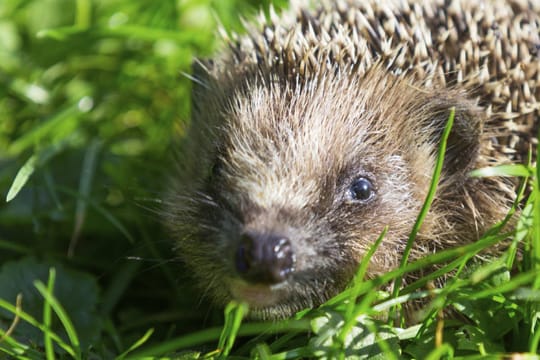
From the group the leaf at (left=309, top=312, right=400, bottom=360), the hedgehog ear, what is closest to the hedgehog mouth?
the leaf at (left=309, top=312, right=400, bottom=360)

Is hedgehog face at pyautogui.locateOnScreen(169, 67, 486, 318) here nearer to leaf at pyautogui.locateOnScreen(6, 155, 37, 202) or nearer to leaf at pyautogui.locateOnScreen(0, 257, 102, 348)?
leaf at pyautogui.locateOnScreen(0, 257, 102, 348)

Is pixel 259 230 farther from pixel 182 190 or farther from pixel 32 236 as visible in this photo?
pixel 32 236

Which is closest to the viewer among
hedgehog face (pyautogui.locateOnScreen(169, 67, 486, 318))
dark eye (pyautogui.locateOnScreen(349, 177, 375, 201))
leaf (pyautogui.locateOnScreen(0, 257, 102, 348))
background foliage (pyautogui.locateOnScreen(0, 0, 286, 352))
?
hedgehog face (pyautogui.locateOnScreen(169, 67, 486, 318))

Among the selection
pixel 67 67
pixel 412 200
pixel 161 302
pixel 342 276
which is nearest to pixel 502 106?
pixel 412 200

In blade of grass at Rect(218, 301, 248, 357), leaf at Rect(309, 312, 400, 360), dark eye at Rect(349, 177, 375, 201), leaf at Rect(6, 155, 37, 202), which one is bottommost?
leaf at Rect(309, 312, 400, 360)

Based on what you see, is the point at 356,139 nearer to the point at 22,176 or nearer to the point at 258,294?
the point at 258,294

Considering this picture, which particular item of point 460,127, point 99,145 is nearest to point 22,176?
point 99,145
